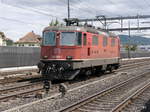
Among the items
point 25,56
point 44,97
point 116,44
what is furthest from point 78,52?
point 25,56

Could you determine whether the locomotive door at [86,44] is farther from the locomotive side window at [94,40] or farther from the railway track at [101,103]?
the railway track at [101,103]

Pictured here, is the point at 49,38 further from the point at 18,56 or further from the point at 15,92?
the point at 18,56

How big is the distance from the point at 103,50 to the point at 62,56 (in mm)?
4979

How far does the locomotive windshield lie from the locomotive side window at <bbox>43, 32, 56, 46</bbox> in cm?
48

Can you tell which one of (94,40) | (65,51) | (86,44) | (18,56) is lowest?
(18,56)

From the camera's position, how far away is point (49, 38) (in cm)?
1872

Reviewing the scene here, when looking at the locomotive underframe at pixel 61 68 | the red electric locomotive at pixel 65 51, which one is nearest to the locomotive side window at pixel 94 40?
the red electric locomotive at pixel 65 51

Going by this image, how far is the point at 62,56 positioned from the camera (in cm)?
1827

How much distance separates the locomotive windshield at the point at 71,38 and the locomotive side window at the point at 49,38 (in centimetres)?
48

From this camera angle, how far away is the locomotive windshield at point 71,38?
60.1 ft

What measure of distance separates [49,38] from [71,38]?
1328 mm

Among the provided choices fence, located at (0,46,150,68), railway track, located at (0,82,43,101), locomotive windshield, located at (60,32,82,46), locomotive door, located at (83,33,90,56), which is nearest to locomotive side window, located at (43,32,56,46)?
locomotive windshield, located at (60,32,82,46)

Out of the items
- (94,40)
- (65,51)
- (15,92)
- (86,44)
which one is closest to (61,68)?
(65,51)

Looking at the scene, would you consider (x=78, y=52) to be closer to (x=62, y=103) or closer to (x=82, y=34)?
(x=82, y=34)
